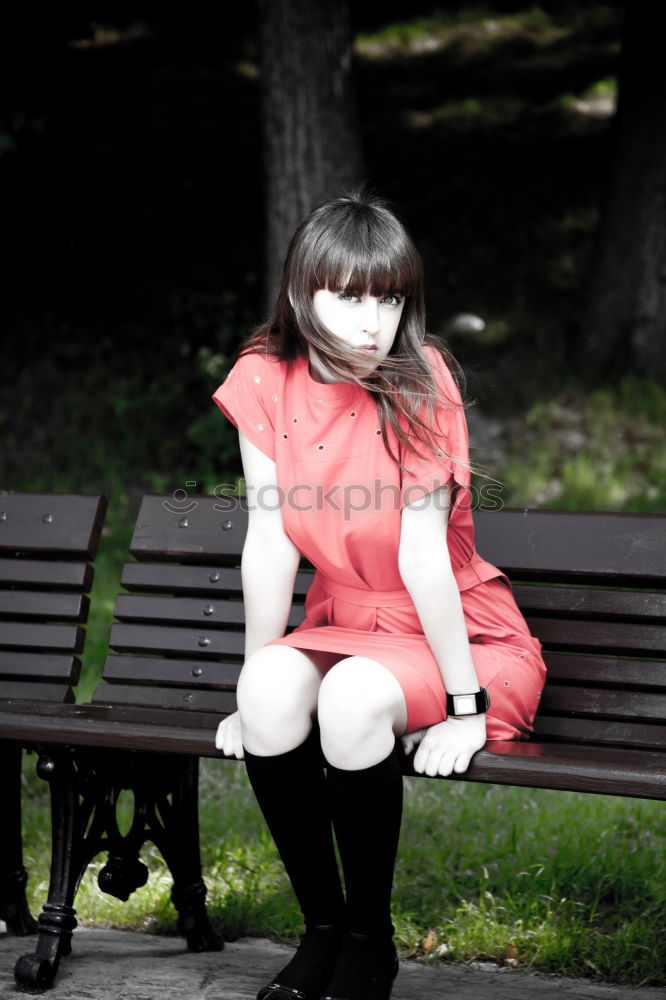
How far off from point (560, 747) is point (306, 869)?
575 millimetres

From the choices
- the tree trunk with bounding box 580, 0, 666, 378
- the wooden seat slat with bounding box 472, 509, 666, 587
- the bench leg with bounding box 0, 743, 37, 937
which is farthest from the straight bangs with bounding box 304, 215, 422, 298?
the tree trunk with bounding box 580, 0, 666, 378

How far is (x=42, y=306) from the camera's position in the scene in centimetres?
830

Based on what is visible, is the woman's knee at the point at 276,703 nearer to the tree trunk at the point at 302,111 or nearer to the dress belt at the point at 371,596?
the dress belt at the point at 371,596

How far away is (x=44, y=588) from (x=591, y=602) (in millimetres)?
1470

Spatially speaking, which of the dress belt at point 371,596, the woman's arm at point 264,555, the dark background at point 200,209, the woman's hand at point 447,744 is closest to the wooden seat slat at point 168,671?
the woman's arm at point 264,555

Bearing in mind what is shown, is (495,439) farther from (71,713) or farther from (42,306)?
(71,713)

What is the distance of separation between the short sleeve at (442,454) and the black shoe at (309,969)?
0.90m

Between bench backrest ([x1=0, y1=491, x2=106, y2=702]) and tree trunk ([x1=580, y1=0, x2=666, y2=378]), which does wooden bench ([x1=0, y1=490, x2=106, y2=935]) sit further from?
tree trunk ([x1=580, y1=0, x2=666, y2=378])

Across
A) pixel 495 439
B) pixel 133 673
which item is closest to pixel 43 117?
pixel 495 439

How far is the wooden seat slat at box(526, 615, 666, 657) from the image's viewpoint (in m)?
2.81

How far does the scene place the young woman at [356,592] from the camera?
7.68 ft

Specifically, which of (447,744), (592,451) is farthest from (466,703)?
(592,451)

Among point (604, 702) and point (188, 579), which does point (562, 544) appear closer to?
point (604, 702)

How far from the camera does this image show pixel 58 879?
2.76 metres
